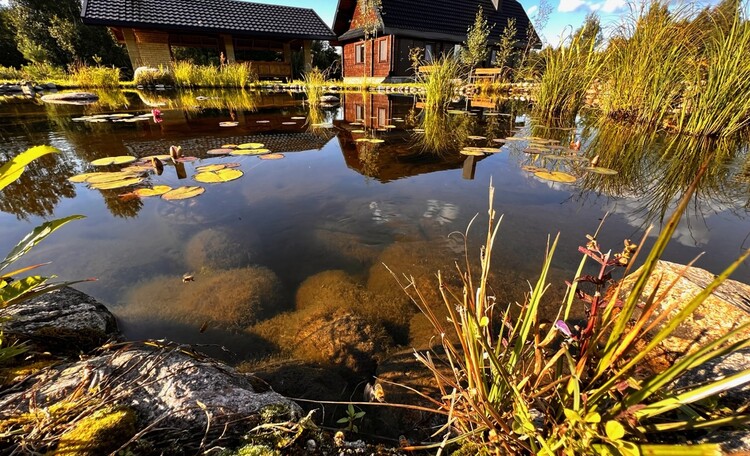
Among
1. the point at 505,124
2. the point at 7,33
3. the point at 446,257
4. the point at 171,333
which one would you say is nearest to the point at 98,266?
the point at 171,333

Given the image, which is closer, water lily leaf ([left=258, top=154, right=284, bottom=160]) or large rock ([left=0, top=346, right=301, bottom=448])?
large rock ([left=0, top=346, right=301, bottom=448])

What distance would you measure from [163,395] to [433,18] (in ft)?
62.7

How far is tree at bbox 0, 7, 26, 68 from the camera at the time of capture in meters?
18.9

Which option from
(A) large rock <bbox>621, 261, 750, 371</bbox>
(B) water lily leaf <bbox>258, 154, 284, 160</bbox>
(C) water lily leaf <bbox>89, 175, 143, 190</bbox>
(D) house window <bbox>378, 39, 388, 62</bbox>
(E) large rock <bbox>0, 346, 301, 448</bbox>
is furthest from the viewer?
(D) house window <bbox>378, 39, 388, 62</bbox>

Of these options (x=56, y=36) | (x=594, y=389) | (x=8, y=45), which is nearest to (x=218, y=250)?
(x=594, y=389)

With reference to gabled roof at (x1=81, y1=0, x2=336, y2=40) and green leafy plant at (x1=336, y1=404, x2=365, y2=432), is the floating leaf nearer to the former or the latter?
green leafy plant at (x1=336, y1=404, x2=365, y2=432)

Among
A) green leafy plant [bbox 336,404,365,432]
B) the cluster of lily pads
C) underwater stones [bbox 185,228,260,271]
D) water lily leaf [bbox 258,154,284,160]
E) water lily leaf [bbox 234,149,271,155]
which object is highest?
the cluster of lily pads

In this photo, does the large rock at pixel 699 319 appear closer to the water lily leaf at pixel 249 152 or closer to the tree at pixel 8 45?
the water lily leaf at pixel 249 152

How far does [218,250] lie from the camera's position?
6.64 ft

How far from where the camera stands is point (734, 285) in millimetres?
1535

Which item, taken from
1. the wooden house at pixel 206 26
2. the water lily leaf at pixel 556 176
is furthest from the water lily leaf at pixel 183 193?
the wooden house at pixel 206 26

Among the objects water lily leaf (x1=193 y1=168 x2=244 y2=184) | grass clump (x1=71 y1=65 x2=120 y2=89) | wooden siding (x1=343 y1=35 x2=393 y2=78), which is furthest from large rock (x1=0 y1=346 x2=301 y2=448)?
grass clump (x1=71 y1=65 x2=120 y2=89)

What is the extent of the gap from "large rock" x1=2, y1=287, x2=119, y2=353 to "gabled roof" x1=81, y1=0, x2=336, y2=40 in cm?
1682

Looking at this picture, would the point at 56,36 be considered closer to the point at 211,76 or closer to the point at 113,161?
the point at 211,76
